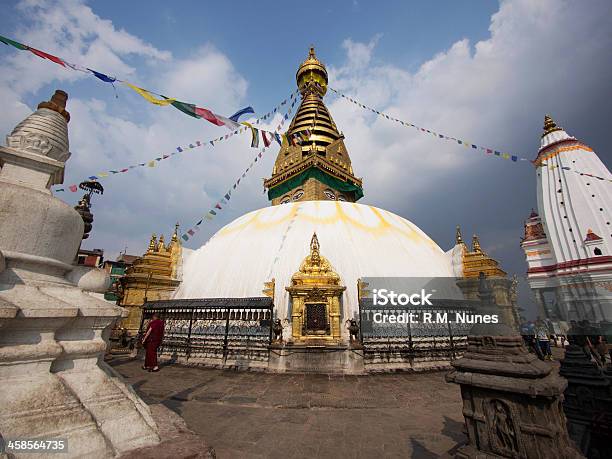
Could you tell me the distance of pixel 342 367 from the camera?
25.5 feet

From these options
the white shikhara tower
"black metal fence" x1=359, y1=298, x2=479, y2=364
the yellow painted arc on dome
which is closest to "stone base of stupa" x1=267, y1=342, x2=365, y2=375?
"black metal fence" x1=359, y1=298, x2=479, y2=364

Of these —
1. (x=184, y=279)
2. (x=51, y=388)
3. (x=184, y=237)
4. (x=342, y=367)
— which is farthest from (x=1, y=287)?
(x=184, y=237)

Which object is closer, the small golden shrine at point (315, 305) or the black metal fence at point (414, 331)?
the black metal fence at point (414, 331)

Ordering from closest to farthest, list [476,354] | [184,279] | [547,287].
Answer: [476,354], [184,279], [547,287]

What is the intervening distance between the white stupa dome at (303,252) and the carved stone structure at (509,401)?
24.8 feet

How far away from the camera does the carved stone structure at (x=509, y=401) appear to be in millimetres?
2039

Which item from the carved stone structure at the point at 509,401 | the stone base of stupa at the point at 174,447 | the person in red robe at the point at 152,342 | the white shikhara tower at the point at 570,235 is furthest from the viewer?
the white shikhara tower at the point at 570,235

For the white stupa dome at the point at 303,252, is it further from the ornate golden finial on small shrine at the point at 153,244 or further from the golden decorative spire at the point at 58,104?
the golden decorative spire at the point at 58,104

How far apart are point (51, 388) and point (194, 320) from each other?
9290 millimetres

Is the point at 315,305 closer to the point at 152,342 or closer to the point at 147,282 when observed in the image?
the point at 152,342

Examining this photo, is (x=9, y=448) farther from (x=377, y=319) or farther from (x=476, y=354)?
(x=377, y=319)

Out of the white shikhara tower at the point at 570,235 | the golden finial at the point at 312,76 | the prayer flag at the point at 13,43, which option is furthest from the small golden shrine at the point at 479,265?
the golden finial at the point at 312,76

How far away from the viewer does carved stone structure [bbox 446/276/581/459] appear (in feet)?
6.69

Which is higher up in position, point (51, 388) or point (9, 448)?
point (51, 388)
